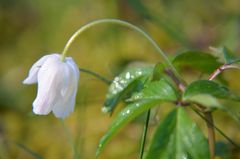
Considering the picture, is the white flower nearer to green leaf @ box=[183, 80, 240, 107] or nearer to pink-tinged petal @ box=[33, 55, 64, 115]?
pink-tinged petal @ box=[33, 55, 64, 115]

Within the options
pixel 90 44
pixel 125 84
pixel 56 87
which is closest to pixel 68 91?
pixel 56 87

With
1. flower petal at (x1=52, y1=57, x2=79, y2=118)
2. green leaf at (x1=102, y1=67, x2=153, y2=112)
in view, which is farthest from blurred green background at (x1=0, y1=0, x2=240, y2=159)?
flower petal at (x1=52, y1=57, x2=79, y2=118)

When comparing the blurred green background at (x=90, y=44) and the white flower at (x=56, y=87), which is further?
the blurred green background at (x=90, y=44)

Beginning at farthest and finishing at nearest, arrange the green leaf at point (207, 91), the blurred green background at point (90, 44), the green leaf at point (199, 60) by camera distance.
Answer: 1. the blurred green background at point (90, 44)
2. the green leaf at point (199, 60)
3. the green leaf at point (207, 91)

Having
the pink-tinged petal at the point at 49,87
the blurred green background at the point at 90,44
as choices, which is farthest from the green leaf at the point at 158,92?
the blurred green background at the point at 90,44

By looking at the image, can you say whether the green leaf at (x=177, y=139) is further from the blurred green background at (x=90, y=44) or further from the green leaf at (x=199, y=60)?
the blurred green background at (x=90, y=44)

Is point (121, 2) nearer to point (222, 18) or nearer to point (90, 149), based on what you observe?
point (222, 18)

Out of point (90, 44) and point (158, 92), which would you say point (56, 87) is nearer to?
point (158, 92)
